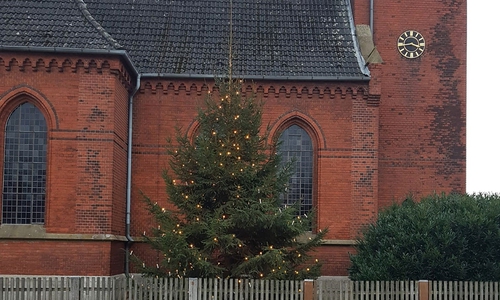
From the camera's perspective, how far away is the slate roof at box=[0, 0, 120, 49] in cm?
1931

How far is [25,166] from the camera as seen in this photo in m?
19.6

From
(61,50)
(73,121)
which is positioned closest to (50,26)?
(61,50)

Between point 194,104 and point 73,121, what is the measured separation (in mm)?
4196

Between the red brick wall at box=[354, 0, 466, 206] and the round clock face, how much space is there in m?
0.16

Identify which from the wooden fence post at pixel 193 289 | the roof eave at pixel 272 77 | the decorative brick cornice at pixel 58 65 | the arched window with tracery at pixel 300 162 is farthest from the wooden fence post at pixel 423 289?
the decorative brick cornice at pixel 58 65

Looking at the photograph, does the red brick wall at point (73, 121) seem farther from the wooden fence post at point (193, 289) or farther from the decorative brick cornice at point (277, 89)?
the wooden fence post at point (193, 289)

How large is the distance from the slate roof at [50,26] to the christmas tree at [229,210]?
4580mm

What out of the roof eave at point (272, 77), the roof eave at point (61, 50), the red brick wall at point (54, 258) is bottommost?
the red brick wall at point (54, 258)

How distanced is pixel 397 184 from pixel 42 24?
12090 millimetres

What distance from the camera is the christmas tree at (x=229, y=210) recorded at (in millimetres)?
15867

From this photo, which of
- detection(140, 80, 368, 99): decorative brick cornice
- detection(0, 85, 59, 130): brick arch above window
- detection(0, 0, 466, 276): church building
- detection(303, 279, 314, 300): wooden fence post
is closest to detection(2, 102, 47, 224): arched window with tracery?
detection(0, 0, 466, 276): church building

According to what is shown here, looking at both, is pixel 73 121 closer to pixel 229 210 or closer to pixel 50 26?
pixel 50 26

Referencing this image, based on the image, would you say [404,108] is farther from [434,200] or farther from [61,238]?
[61,238]

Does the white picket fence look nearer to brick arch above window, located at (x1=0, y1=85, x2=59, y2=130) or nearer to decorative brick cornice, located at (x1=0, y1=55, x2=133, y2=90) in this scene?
brick arch above window, located at (x1=0, y1=85, x2=59, y2=130)
